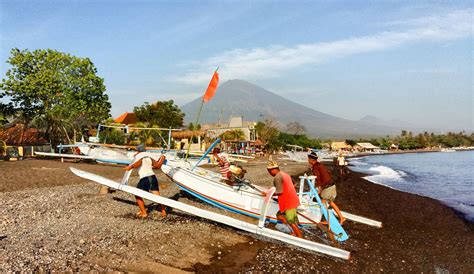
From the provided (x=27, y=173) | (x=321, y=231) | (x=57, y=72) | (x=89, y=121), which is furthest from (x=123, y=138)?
(x=321, y=231)

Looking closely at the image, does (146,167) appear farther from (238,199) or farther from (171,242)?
(238,199)

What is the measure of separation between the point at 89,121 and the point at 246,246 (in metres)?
27.6

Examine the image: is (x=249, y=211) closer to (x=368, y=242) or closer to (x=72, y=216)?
(x=368, y=242)

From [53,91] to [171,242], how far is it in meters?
27.6

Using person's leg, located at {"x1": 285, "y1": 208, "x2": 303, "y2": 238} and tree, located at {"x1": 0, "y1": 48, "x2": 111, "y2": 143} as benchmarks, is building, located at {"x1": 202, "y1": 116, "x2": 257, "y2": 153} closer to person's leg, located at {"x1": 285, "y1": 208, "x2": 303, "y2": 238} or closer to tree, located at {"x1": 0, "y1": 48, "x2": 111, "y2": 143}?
tree, located at {"x1": 0, "y1": 48, "x2": 111, "y2": 143}

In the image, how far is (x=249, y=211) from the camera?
9.63m

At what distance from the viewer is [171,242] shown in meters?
7.36

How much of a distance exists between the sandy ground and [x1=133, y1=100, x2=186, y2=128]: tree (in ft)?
153

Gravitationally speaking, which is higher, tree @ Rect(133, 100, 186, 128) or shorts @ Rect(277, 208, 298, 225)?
tree @ Rect(133, 100, 186, 128)

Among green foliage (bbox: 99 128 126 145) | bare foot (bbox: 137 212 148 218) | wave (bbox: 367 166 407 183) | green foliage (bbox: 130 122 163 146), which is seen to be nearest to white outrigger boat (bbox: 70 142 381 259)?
bare foot (bbox: 137 212 148 218)

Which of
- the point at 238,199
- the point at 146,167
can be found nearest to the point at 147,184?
the point at 146,167

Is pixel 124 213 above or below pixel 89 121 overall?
below

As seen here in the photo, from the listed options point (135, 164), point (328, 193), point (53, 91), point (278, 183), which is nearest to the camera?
point (278, 183)

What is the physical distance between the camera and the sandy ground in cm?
616
